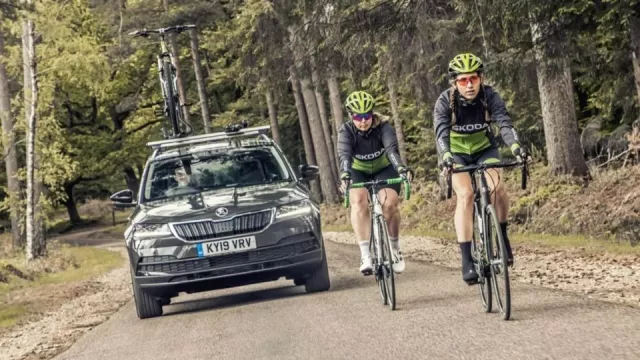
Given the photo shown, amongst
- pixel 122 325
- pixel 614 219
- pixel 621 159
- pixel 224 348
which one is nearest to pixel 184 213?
pixel 122 325

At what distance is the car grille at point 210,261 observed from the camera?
411 inches

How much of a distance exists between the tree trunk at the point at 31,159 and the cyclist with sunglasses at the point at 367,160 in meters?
18.7

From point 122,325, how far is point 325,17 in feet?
32.0

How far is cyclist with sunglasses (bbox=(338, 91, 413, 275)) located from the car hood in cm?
104

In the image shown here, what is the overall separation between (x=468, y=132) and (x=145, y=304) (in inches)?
173

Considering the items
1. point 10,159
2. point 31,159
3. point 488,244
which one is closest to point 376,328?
point 488,244

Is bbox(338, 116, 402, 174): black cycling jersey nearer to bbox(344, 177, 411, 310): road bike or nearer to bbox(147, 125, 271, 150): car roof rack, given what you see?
bbox(344, 177, 411, 310): road bike

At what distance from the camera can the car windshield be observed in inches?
463

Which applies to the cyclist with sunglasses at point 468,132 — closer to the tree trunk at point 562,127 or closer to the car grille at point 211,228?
the car grille at point 211,228

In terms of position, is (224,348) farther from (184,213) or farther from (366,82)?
(366,82)

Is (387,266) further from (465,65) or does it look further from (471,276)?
(465,65)

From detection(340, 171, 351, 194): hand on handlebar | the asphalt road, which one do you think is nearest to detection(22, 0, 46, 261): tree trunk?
the asphalt road

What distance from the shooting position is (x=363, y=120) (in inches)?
382

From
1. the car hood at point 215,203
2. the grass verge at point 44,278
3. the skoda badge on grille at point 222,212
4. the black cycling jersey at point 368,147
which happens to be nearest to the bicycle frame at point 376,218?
the black cycling jersey at point 368,147
